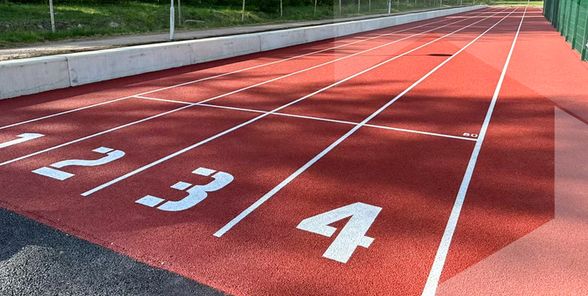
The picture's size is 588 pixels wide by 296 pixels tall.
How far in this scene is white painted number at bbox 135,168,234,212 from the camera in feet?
15.7

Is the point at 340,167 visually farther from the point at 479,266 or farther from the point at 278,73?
the point at 278,73

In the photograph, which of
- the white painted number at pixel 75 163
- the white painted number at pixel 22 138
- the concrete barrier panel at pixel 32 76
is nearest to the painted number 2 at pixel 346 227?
the white painted number at pixel 75 163

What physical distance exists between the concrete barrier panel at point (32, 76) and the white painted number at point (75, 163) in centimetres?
436

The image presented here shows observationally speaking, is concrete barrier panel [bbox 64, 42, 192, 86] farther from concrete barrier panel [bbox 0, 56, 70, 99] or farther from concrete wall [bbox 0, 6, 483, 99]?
concrete barrier panel [bbox 0, 56, 70, 99]

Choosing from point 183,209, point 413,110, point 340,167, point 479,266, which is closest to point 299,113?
point 413,110

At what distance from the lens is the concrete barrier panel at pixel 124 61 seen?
10891 mm

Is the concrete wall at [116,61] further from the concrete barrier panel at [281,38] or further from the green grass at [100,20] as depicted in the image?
the green grass at [100,20]

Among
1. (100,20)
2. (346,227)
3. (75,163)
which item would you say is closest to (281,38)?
(100,20)

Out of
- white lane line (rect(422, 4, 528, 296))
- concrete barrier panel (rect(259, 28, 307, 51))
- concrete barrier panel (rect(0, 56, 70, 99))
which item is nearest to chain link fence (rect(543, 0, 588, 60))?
white lane line (rect(422, 4, 528, 296))

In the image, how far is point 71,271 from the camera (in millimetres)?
3613

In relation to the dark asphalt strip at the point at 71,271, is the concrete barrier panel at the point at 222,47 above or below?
above

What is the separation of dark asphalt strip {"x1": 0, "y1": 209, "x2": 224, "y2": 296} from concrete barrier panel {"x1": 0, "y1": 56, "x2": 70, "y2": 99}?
638cm

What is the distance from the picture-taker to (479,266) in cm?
373

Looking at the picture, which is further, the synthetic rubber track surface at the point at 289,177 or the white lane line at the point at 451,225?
the synthetic rubber track surface at the point at 289,177
